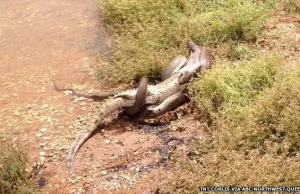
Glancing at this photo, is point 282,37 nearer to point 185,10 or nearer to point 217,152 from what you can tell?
point 185,10

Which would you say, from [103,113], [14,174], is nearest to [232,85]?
[103,113]

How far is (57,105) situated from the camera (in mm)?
5859

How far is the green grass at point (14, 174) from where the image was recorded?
4.36 m

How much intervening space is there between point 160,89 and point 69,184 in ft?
5.64

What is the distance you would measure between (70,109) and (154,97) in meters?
1.24

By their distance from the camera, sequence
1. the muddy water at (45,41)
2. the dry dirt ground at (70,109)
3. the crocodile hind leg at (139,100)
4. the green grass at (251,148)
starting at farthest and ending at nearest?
1. the muddy water at (45,41)
2. the crocodile hind leg at (139,100)
3. the dry dirt ground at (70,109)
4. the green grass at (251,148)

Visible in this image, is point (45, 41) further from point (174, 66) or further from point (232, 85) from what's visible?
point (232, 85)

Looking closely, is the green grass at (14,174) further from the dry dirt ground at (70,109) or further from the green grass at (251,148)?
the green grass at (251,148)

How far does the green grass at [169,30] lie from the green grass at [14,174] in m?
1.96

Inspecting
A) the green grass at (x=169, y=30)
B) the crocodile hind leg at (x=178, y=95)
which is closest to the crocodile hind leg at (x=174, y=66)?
the crocodile hind leg at (x=178, y=95)

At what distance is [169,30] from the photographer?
254 inches

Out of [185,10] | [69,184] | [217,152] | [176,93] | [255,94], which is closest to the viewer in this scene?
[217,152]

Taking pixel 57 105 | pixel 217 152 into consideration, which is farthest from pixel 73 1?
pixel 217 152

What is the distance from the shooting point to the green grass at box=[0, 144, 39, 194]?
4.36m
